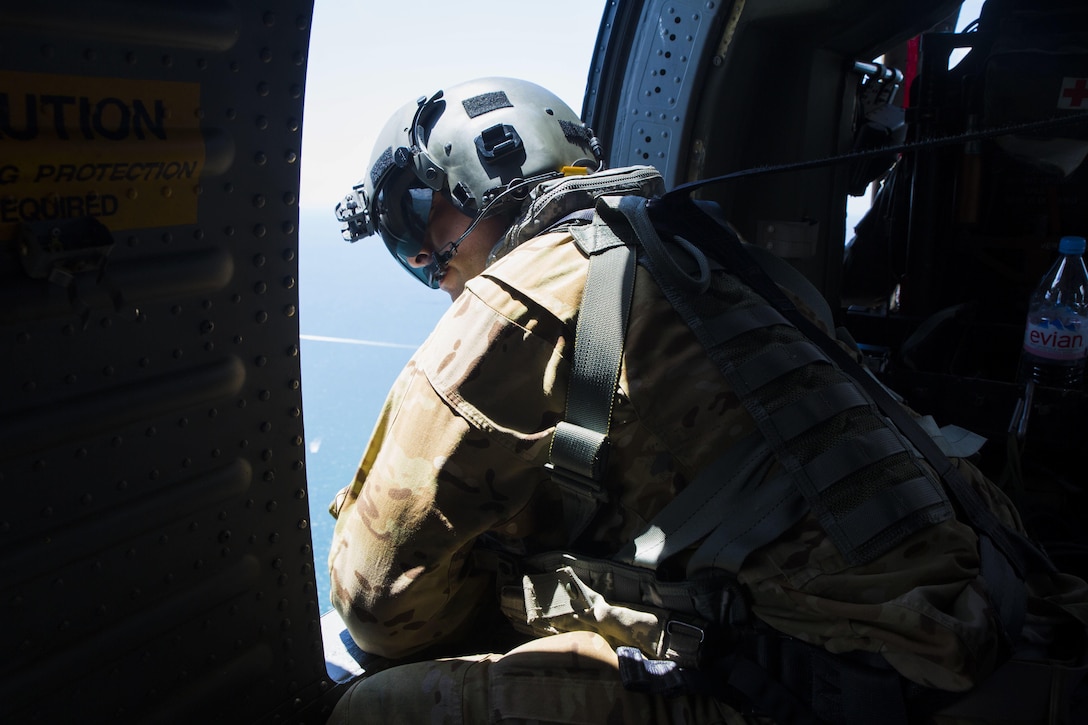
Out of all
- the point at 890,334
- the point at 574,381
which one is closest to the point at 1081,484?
the point at 890,334

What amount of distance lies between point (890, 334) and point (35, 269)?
286 cm

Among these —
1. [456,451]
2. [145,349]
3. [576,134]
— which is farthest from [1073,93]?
[145,349]

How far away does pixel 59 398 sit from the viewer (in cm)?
104

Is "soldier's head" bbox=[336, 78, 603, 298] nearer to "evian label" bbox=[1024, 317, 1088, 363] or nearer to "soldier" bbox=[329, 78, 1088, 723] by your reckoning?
"soldier" bbox=[329, 78, 1088, 723]

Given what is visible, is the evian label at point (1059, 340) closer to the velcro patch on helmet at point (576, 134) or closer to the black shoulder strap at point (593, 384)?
the velcro patch on helmet at point (576, 134)

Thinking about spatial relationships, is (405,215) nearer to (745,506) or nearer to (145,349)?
(145,349)

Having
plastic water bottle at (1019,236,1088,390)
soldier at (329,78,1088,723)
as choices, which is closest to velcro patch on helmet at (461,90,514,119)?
soldier at (329,78,1088,723)

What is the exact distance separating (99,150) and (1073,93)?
9.32 ft

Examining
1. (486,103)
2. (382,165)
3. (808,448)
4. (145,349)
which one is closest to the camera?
(145,349)

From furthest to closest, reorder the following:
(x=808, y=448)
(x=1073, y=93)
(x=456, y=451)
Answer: (x=1073, y=93), (x=456, y=451), (x=808, y=448)

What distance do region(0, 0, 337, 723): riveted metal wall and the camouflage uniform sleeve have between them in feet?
0.64

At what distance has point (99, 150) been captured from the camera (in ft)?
3.25

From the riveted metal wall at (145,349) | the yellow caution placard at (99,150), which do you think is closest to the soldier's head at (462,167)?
the riveted metal wall at (145,349)

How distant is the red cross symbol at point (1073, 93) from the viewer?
8.72 ft
